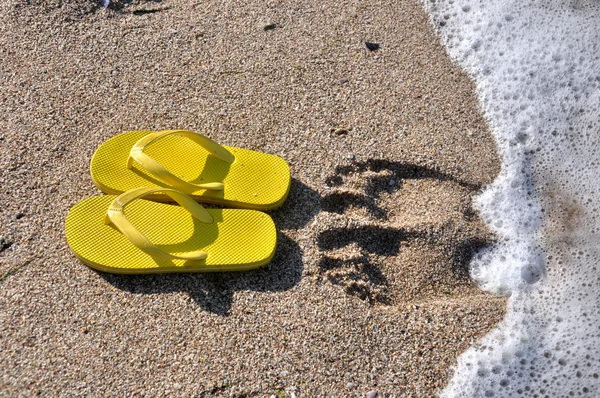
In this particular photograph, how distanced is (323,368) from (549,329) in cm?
83

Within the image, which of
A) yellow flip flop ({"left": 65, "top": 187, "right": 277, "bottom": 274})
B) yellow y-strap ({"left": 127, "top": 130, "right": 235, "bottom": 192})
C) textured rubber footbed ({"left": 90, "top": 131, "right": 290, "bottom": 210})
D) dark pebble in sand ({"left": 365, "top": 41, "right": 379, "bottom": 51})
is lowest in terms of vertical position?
yellow flip flop ({"left": 65, "top": 187, "right": 277, "bottom": 274})

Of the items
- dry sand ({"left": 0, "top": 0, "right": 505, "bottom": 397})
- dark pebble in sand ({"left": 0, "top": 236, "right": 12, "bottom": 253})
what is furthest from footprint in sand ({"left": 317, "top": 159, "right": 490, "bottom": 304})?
dark pebble in sand ({"left": 0, "top": 236, "right": 12, "bottom": 253})

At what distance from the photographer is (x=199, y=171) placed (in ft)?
7.28

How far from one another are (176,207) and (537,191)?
4.81ft

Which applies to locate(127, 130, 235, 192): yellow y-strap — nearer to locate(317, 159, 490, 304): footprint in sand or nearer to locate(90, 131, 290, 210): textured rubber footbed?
locate(90, 131, 290, 210): textured rubber footbed

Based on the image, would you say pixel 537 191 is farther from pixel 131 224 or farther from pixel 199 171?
pixel 131 224

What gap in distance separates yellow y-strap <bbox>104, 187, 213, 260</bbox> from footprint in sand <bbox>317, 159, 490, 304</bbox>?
0.44 metres

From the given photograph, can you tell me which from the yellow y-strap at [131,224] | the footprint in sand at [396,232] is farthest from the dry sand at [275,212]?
the yellow y-strap at [131,224]

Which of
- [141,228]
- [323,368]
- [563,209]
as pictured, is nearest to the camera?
[323,368]

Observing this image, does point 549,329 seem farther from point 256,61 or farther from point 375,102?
point 256,61

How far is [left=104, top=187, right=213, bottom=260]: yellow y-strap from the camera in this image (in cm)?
190

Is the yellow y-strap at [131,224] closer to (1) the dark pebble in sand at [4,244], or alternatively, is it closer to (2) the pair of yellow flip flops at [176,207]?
(2) the pair of yellow flip flops at [176,207]

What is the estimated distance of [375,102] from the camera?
258cm

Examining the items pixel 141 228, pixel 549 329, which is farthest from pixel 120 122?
pixel 549 329
